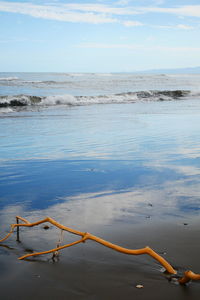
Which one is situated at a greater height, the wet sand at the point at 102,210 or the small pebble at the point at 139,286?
the wet sand at the point at 102,210

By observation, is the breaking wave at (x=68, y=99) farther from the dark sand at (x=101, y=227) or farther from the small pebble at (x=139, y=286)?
the small pebble at (x=139, y=286)

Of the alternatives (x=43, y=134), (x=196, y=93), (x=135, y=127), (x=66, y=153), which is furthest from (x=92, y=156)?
(x=196, y=93)

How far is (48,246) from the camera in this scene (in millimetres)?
3113

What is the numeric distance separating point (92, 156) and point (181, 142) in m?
2.42

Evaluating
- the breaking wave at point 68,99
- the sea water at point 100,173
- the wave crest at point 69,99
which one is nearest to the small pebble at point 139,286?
the sea water at point 100,173

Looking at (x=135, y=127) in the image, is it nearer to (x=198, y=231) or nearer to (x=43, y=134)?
(x=43, y=134)

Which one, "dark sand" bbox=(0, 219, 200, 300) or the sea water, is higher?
the sea water

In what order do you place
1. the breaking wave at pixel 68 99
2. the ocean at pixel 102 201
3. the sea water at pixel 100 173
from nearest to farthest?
1. the ocean at pixel 102 201
2. the sea water at pixel 100 173
3. the breaking wave at pixel 68 99

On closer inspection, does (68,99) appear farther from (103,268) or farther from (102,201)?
(103,268)

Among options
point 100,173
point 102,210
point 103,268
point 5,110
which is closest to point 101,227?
point 102,210

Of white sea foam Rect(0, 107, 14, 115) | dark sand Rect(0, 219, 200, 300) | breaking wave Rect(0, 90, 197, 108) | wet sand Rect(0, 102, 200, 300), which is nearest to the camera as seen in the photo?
dark sand Rect(0, 219, 200, 300)

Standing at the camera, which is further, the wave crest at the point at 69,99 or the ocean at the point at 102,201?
the wave crest at the point at 69,99

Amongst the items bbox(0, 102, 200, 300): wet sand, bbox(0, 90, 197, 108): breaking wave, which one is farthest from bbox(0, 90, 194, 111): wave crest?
bbox(0, 102, 200, 300): wet sand

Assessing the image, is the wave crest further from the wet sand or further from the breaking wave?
the wet sand
